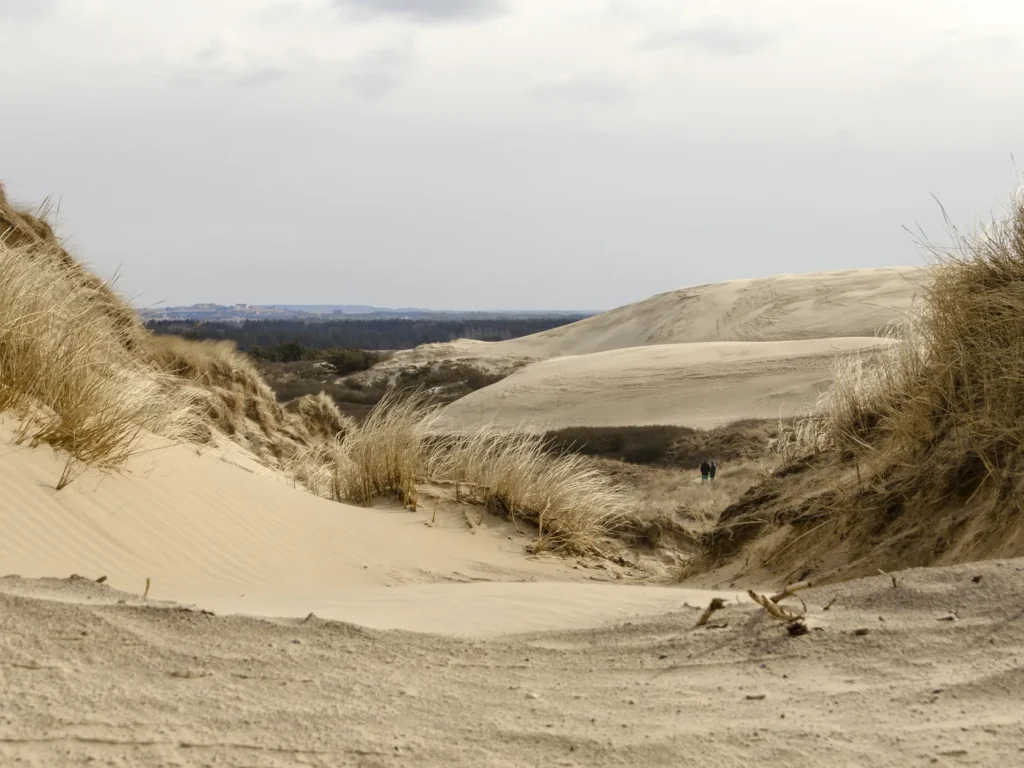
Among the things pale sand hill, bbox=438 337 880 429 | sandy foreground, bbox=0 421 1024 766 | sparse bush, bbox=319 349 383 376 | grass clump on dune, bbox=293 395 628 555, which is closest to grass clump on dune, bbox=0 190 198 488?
sandy foreground, bbox=0 421 1024 766

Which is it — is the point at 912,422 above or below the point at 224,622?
above

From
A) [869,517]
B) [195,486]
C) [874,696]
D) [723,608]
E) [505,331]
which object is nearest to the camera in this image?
[874,696]

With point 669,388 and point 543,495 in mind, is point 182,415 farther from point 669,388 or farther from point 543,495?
point 669,388

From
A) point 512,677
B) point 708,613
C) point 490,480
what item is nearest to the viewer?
point 512,677

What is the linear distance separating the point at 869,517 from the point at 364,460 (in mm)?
5226

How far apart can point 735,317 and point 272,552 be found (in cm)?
2559

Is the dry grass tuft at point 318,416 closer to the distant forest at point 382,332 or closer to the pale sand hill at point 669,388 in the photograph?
the pale sand hill at point 669,388

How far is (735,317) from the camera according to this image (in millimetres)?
30906

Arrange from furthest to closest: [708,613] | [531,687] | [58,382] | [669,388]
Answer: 1. [669,388]
2. [58,382]
3. [708,613]
4. [531,687]

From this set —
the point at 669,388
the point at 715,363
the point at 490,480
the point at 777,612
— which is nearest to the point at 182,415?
the point at 490,480

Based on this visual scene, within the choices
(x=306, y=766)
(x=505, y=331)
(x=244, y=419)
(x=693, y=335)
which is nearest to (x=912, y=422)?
(x=306, y=766)

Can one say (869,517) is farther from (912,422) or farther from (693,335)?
(693,335)

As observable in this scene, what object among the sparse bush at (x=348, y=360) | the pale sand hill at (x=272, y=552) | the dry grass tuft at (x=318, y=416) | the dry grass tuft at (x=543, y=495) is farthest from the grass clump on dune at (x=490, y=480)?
the sparse bush at (x=348, y=360)

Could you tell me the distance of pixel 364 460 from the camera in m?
9.68
